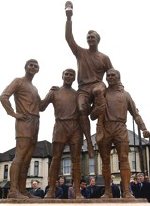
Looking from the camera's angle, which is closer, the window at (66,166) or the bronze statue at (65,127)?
the bronze statue at (65,127)

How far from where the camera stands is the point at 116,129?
8.01 meters

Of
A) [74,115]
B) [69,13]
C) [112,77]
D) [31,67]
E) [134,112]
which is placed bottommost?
[74,115]

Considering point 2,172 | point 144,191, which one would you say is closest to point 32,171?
point 2,172

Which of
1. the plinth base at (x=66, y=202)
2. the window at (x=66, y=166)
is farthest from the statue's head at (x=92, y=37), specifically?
the window at (x=66, y=166)

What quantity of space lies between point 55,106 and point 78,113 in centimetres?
54

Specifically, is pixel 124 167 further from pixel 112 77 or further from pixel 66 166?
pixel 66 166

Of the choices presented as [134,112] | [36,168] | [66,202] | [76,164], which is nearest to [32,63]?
[76,164]

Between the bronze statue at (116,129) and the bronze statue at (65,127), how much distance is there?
55 centimetres

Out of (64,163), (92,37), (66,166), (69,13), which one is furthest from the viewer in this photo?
(64,163)

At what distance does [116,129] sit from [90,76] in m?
1.40

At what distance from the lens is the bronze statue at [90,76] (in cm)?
799

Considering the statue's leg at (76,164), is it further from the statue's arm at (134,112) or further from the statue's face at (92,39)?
the statue's face at (92,39)

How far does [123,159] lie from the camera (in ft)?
25.9

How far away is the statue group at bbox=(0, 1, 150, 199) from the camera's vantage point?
7875 mm
